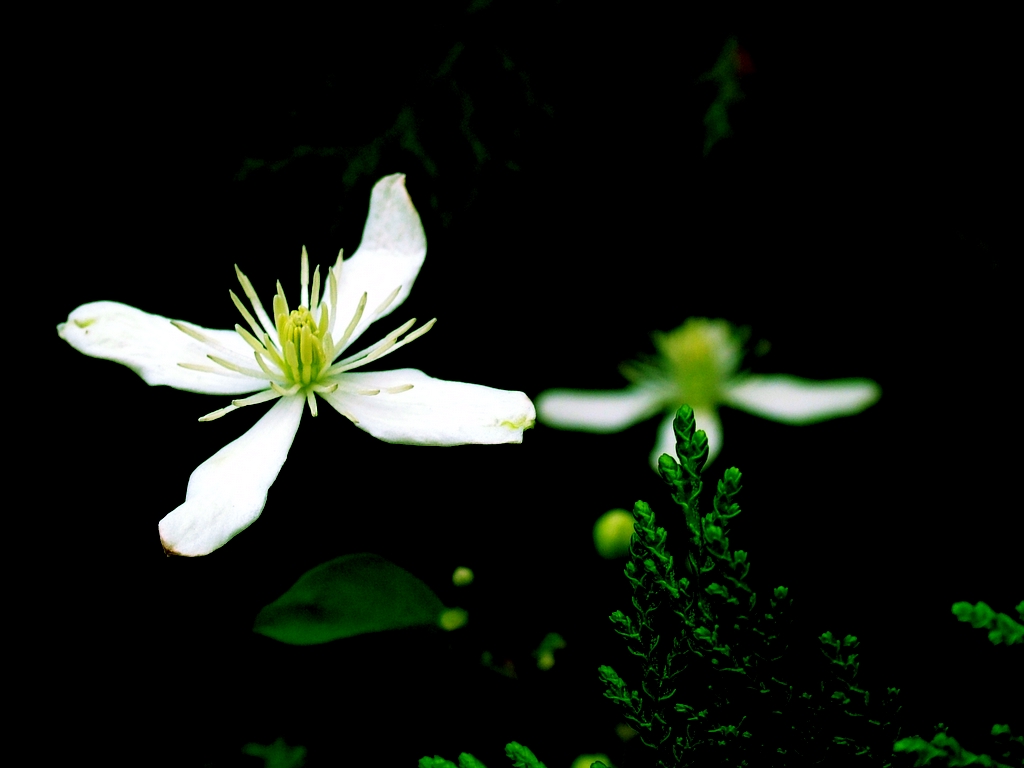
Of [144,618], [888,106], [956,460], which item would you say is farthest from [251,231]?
[956,460]

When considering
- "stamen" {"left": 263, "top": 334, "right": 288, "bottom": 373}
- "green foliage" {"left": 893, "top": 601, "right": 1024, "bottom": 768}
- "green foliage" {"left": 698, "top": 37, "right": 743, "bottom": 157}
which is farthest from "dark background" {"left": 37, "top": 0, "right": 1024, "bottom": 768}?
"green foliage" {"left": 893, "top": 601, "right": 1024, "bottom": 768}

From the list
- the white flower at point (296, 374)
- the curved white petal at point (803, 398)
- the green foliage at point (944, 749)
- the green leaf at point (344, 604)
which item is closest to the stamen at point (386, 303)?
the white flower at point (296, 374)

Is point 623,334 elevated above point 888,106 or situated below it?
below

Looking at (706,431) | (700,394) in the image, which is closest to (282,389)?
(706,431)

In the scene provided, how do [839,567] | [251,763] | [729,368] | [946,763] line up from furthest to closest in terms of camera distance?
1. [729,368]
2. [839,567]
3. [251,763]
4. [946,763]

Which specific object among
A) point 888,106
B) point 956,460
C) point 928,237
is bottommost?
point 956,460

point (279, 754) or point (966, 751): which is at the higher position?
point (966, 751)

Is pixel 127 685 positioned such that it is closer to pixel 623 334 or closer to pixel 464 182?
pixel 464 182

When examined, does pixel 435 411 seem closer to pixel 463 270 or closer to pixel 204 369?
pixel 204 369
